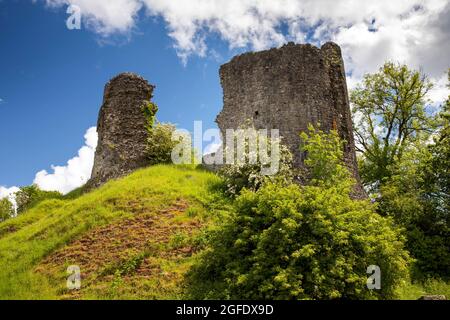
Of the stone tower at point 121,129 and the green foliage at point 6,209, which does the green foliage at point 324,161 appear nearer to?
the stone tower at point 121,129

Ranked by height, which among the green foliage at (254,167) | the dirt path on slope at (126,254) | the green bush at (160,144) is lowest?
the dirt path on slope at (126,254)

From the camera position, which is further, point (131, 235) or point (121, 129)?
point (121, 129)

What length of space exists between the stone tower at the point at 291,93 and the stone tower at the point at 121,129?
426cm

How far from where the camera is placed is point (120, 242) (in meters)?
12.4

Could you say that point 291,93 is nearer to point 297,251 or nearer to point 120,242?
point 120,242

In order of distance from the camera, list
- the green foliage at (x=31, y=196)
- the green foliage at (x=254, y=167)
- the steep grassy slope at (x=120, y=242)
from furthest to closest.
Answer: the green foliage at (x=31, y=196)
the green foliage at (x=254, y=167)
the steep grassy slope at (x=120, y=242)

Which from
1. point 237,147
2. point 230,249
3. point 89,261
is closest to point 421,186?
point 237,147

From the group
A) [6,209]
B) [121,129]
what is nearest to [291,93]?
[121,129]

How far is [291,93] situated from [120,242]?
31.2 ft

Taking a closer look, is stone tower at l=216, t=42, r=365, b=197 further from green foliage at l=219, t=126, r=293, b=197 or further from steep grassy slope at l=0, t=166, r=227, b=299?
steep grassy slope at l=0, t=166, r=227, b=299

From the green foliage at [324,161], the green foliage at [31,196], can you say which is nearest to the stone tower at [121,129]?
the green foliage at [31,196]

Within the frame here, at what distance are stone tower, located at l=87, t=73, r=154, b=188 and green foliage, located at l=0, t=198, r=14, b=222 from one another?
15.7 m

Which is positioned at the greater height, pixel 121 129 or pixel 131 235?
pixel 121 129

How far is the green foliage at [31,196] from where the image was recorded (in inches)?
866
